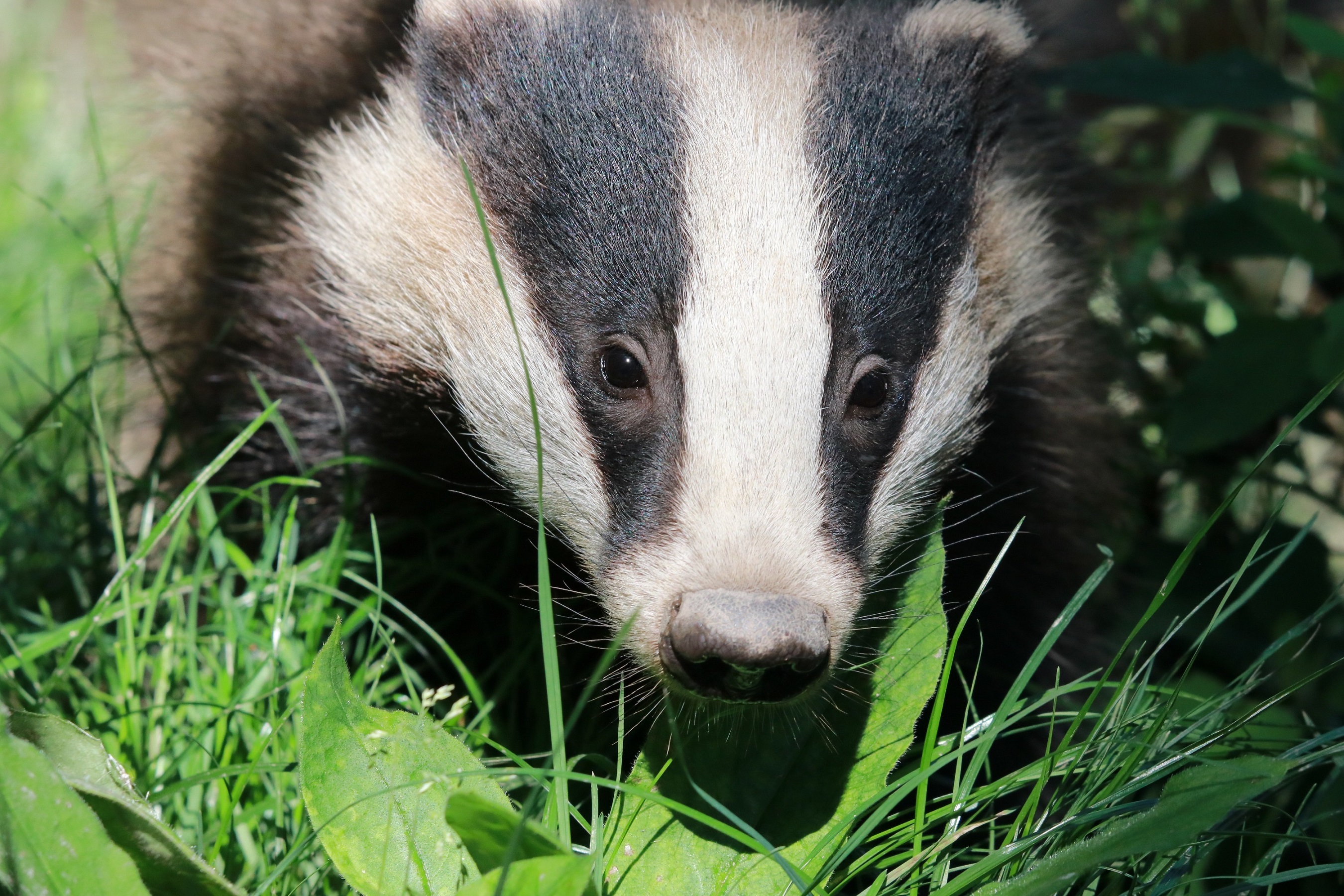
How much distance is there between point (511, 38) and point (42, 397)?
1.88 metres

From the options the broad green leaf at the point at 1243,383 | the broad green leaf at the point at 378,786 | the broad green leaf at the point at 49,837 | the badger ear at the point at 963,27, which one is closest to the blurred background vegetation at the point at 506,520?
the broad green leaf at the point at 1243,383

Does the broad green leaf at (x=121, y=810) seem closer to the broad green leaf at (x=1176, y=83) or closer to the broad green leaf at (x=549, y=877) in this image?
the broad green leaf at (x=549, y=877)

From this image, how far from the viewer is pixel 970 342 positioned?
7.24 ft

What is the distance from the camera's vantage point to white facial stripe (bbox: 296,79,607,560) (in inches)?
80.8

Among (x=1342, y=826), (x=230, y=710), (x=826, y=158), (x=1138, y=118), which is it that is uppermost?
(x=826, y=158)

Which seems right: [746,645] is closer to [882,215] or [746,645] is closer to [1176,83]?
[882,215]

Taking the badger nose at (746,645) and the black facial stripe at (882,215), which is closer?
the badger nose at (746,645)

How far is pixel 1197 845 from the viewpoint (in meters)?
1.73

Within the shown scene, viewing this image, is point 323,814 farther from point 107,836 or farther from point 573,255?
point 573,255

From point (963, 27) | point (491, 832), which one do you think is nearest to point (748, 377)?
point (491, 832)

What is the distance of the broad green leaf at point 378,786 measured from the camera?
1678mm

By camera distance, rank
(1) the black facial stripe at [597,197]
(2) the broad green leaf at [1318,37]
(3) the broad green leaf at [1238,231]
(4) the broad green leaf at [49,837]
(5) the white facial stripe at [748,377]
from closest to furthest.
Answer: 1. (4) the broad green leaf at [49,837]
2. (5) the white facial stripe at [748,377]
3. (1) the black facial stripe at [597,197]
4. (2) the broad green leaf at [1318,37]
5. (3) the broad green leaf at [1238,231]

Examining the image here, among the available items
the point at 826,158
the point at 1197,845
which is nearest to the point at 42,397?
the point at 826,158

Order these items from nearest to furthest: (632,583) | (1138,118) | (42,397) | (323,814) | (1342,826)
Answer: (323,814)
(632,583)
(1342,826)
(42,397)
(1138,118)
